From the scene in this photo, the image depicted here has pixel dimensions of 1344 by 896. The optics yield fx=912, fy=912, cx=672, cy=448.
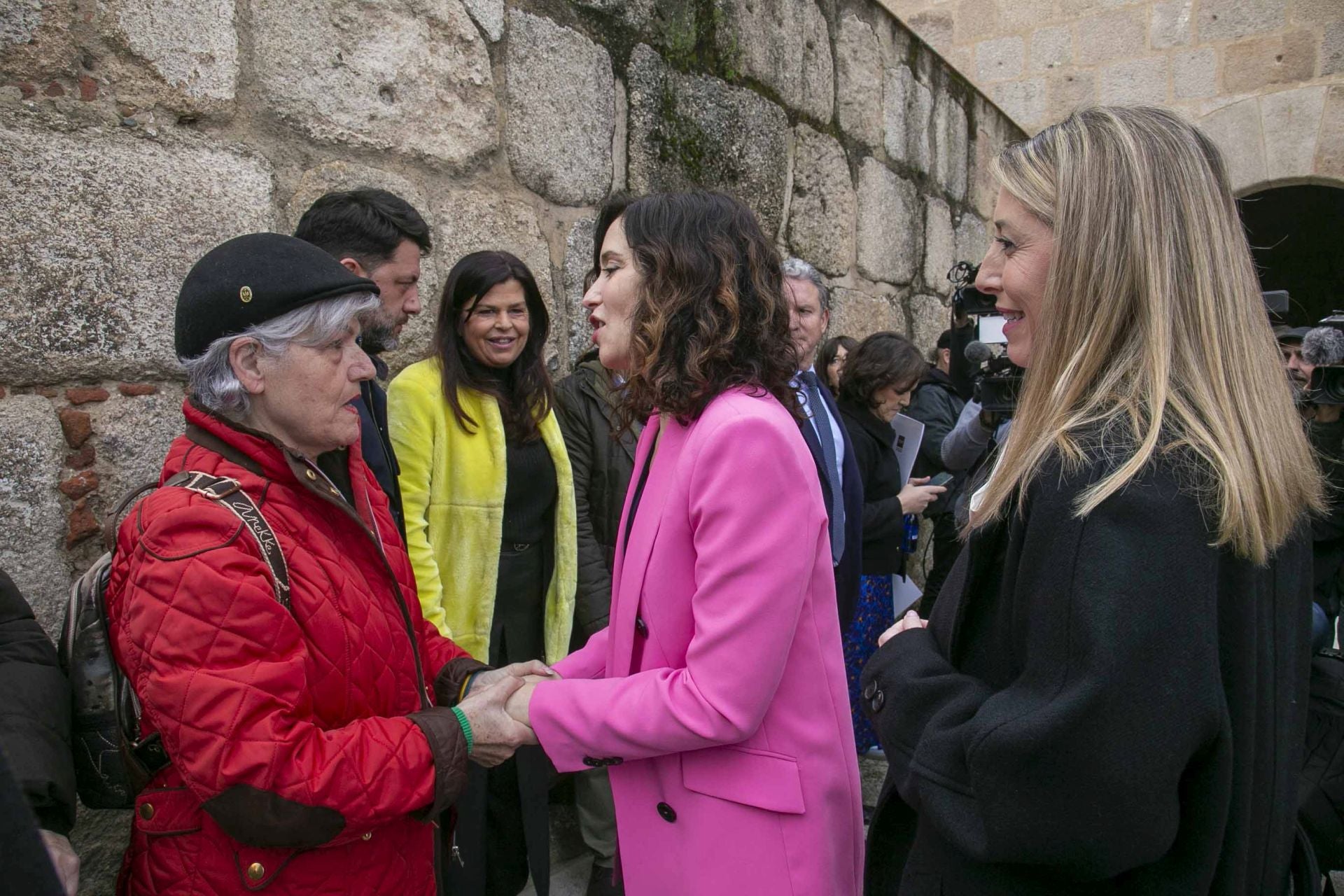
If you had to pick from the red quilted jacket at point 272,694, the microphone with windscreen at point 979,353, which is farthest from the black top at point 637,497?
the microphone with windscreen at point 979,353

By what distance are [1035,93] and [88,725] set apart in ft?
24.3

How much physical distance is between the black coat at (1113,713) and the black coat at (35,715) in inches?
45.0

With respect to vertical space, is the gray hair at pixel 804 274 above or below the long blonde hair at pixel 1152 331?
above

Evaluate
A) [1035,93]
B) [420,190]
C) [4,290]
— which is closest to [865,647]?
[420,190]

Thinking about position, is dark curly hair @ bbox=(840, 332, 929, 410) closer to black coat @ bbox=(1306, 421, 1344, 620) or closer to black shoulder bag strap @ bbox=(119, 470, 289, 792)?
black coat @ bbox=(1306, 421, 1344, 620)

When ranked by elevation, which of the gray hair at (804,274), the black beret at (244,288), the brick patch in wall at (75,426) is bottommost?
the brick patch in wall at (75,426)

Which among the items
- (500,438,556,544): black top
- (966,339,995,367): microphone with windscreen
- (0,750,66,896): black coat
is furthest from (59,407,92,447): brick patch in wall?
(966,339,995,367): microphone with windscreen

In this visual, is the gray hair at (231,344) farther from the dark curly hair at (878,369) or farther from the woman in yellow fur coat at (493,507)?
the dark curly hair at (878,369)

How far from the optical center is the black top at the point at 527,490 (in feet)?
8.17

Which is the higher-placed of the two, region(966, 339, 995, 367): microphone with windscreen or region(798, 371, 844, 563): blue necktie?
region(966, 339, 995, 367): microphone with windscreen

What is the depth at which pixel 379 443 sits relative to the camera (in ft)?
6.66

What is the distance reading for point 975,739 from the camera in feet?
3.22

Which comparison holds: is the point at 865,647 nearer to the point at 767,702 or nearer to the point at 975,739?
the point at 767,702

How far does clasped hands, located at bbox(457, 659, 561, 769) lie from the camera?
146cm
